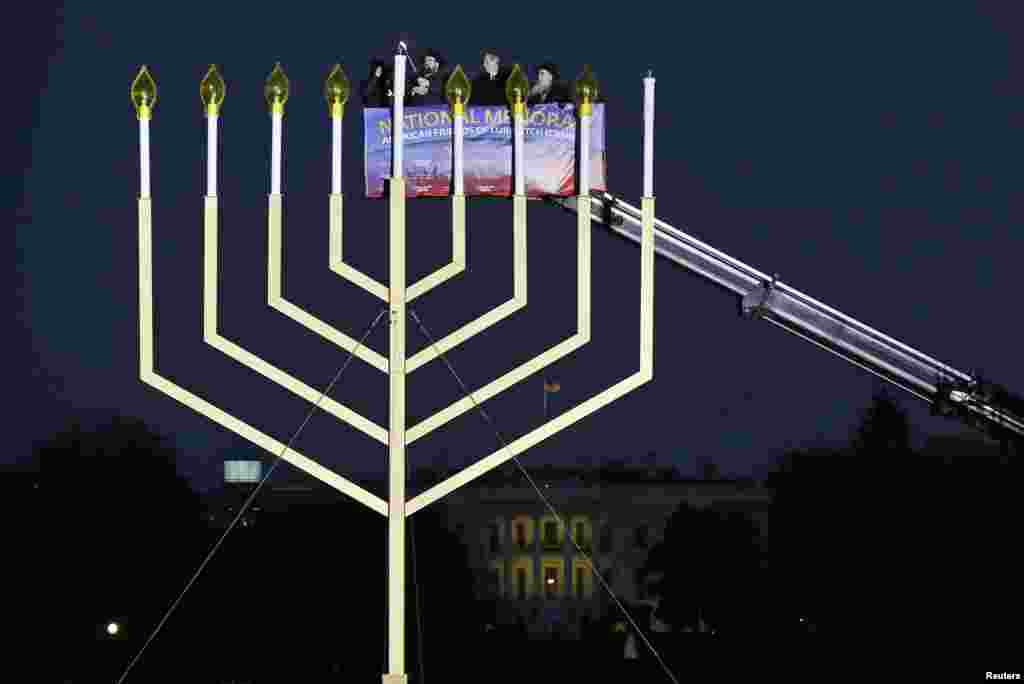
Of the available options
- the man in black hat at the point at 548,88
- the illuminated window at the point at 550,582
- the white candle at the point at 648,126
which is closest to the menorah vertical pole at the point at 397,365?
the white candle at the point at 648,126

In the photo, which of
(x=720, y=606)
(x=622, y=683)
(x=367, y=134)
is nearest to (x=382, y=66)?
(x=367, y=134)

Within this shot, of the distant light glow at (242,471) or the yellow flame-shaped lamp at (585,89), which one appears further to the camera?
the distant light glow at (242,471)

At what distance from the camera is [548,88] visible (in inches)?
548

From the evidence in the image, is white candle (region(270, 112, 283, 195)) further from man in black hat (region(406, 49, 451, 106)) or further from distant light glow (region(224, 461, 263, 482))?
distant light glow (region(224, 461, 263, 482))

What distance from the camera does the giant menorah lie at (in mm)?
12438

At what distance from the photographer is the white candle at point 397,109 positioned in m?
12.4

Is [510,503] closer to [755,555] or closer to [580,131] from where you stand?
[755,555]

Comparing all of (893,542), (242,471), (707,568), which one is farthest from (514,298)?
(242,471)

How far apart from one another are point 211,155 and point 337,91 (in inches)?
25.8

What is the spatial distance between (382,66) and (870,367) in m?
4.01

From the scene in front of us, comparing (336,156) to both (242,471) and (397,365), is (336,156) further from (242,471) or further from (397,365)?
(242,471)

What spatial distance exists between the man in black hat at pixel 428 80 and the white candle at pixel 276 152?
1690 millimetres

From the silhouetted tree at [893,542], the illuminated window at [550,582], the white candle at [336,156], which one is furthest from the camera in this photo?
the illuminated window at [550,582]

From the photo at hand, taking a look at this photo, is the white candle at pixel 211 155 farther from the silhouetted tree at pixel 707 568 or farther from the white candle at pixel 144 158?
the silhouetted tree at pixel 707 568
